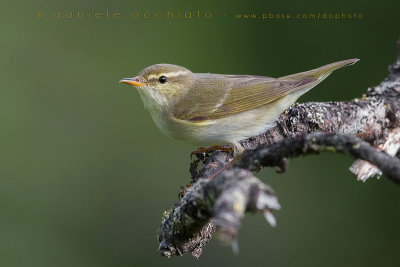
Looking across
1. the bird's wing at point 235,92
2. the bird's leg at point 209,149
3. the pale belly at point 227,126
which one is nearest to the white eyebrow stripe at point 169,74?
the bird's wing at point 235,92

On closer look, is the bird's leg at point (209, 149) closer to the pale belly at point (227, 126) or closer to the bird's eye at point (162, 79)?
the pale belly at point (227, 126)

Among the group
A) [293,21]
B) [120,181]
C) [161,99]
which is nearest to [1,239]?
[120,181]

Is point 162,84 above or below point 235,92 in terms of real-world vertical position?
above

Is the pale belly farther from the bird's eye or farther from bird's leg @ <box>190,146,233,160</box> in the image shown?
the bird's eye

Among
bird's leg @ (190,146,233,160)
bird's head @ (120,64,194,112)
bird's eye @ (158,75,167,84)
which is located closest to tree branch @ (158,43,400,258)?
bird's leg @ (190,146,233,160)

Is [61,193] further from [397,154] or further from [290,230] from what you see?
[397,154]

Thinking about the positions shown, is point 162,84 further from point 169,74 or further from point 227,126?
point 227,126

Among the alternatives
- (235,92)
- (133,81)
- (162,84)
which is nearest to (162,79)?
(162,84)
